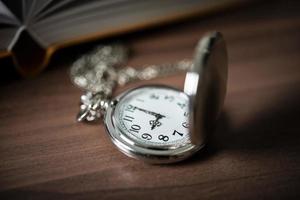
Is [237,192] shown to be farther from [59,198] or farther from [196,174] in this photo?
A: [59,198]

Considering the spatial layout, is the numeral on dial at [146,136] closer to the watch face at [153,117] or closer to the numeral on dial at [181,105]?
the watch face at [153,117]

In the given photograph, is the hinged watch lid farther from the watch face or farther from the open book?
the open book

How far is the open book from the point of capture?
2.96 feet

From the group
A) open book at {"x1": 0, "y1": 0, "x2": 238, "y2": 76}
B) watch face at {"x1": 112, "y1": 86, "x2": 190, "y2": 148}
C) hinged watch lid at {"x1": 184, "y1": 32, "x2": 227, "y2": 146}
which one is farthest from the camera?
open book at {"x1": 0, "y1": 0, "x2": 238, "y2": 76}

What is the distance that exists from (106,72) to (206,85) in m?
0.38

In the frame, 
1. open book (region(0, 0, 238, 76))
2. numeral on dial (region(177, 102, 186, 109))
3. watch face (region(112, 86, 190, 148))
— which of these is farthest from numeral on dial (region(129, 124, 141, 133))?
open book (region(0, 0, 238, 76))

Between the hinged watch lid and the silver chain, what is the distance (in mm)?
231

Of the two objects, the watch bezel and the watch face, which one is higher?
the watch face

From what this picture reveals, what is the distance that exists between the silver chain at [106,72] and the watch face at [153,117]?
0.07 metres

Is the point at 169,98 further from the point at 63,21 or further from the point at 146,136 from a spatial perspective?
the point at 63,21

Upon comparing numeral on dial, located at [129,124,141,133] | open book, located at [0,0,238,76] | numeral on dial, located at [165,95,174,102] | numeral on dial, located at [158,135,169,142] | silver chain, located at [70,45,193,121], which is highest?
open book, located at [0,0,238,76]

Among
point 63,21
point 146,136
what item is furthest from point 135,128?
point 63,21

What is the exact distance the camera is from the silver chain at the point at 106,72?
3.06ft

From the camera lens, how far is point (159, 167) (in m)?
0.76
